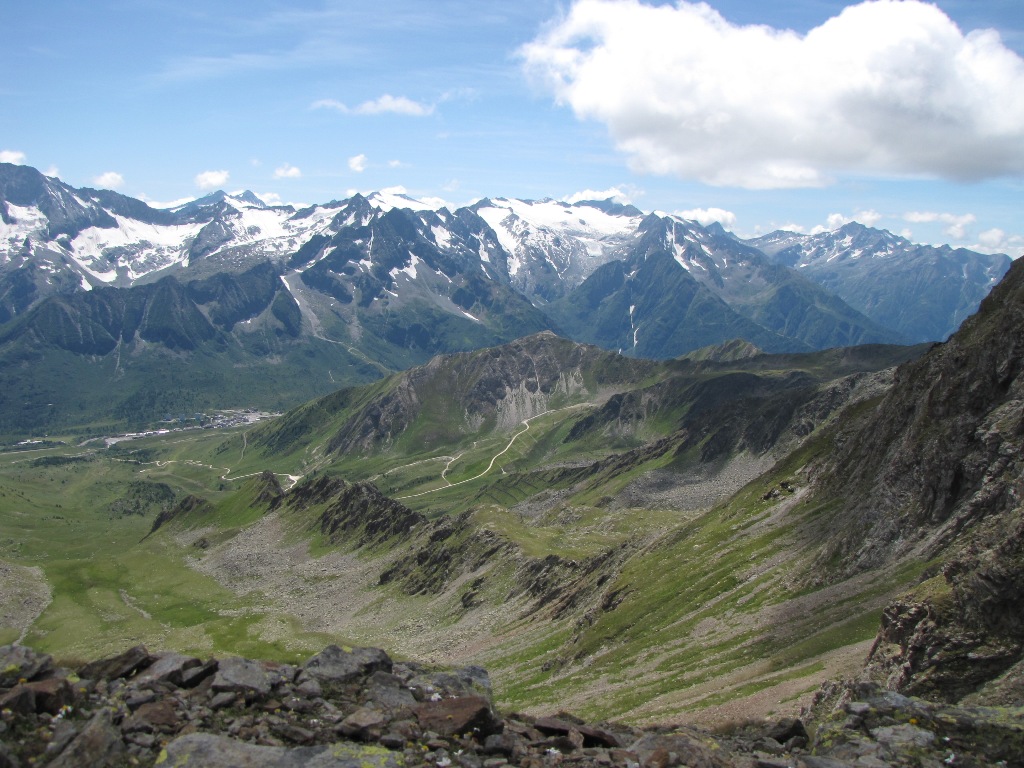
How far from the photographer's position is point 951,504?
251 feet

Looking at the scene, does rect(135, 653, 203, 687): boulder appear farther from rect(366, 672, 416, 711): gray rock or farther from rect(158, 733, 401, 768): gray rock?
rect(366, 672, 416, 711): gray rock

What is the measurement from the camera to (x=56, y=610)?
179750 mm

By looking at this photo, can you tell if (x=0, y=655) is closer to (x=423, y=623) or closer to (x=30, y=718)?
(x=30, y=718)

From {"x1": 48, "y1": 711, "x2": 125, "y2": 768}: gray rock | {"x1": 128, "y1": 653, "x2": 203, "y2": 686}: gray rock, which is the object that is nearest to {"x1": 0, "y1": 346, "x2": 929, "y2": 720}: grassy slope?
{"x1": 128, "y1": 653, "x2": 203, "y2": 686}: gray rock

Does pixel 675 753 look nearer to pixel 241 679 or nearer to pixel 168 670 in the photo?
pixel 241 679

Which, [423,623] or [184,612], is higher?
[423,623]

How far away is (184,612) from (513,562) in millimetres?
89138

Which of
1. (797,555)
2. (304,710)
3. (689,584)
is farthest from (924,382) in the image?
(304,710)

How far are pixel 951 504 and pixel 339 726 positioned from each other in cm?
7273

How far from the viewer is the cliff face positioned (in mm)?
41750

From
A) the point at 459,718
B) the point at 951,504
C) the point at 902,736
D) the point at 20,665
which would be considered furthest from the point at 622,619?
the point at 20,665

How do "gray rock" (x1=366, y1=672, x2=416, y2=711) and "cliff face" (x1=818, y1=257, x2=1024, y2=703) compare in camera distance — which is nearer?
"gray rock" (x1=366, y1=672, x2=416, y2=711)

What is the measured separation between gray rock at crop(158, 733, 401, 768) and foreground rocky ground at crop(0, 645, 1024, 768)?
5 cm

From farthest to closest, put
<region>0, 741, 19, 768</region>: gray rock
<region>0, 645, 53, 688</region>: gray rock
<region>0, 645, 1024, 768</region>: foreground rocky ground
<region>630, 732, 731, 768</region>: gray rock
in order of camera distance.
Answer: <region>630, 732, 731, 768</region>: gray rock → <region>0, 645, 53, 688</region>: gray rock → <region>0, 645, 1024, 768</region>: foreground rocky ground → <region>0, 741, 19, 768</region>: gray rock
